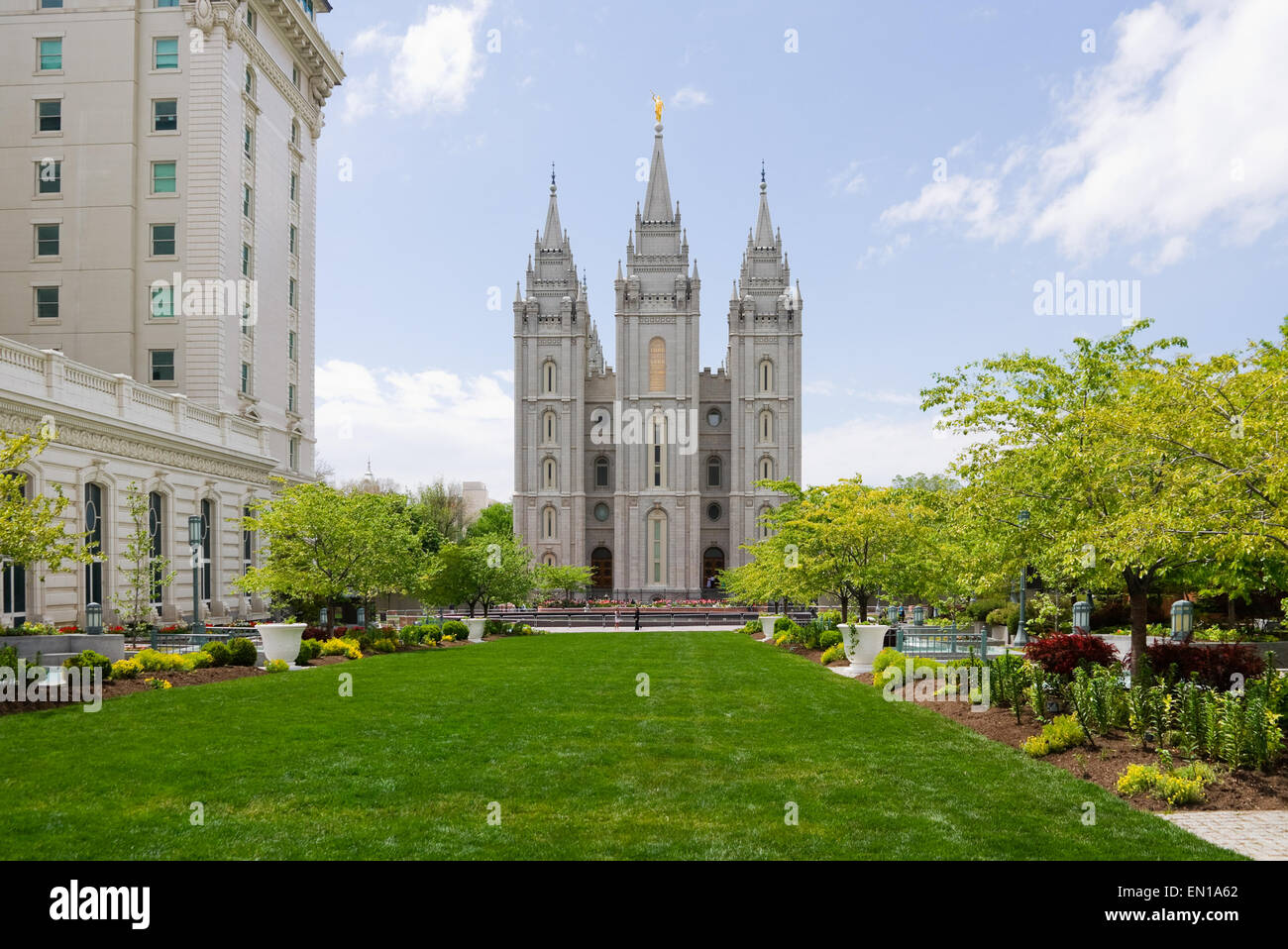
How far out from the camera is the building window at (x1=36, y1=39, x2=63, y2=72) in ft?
123

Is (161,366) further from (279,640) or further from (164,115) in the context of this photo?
(279,640)

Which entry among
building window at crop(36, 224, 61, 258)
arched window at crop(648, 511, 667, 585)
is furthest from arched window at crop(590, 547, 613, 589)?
building window at crop(36, 224, 61, 258)

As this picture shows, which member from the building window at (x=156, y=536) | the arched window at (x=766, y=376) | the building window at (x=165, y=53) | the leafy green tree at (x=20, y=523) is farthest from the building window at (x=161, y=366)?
the arched window at (x=766, y=376)

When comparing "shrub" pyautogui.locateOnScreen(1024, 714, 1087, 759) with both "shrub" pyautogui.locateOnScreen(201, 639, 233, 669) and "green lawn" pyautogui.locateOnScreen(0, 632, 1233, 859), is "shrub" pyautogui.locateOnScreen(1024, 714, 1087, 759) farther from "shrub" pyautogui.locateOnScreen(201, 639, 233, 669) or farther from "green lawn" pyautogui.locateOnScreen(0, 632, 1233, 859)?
"shrub" pyautogui.locateOnScreen(201, 639, 233, 669)

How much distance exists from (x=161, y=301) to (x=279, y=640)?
20.6 m

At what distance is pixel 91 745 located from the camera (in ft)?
38.1

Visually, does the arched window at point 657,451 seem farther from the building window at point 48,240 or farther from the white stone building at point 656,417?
the building window at point 48,240

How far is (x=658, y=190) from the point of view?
82938 mm

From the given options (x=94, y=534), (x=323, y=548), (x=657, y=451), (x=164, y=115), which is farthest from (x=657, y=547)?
(x=94, y=534)

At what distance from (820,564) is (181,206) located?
→ 91.8ft

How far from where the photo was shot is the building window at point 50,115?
37594 mm

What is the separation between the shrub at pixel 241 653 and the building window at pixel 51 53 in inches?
1106
